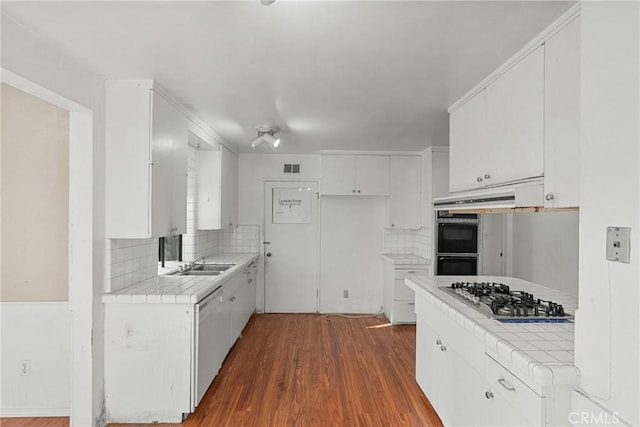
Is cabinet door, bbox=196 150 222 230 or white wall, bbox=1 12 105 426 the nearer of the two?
white wall, bbox=1 12 105 426

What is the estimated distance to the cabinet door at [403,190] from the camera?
4758mm

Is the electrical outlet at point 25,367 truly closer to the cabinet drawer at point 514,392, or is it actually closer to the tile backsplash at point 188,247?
the tile backsplash at point 188,247

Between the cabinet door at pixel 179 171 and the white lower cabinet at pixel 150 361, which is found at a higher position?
the cabinet door at pixel 179 171

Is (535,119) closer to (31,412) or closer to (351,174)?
(351,174)

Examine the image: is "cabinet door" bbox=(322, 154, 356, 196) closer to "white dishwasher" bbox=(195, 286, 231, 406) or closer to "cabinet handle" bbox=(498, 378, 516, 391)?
"white dishwasher" bbox=(195, 286, 231, 406)

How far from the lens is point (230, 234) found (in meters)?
5.00

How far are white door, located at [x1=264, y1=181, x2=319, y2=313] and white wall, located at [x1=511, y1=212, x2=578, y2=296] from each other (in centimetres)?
276

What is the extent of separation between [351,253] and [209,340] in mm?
2762

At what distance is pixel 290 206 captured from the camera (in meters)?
5.04

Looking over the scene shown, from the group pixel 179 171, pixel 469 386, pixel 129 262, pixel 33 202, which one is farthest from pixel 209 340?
pixel 469 386

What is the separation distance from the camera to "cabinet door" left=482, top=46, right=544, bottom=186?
5.62 feet

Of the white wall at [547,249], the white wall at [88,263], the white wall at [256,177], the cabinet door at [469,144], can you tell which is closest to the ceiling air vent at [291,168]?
the white wall at [256,177]

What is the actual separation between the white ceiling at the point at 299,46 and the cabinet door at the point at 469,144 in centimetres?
Answer: 15

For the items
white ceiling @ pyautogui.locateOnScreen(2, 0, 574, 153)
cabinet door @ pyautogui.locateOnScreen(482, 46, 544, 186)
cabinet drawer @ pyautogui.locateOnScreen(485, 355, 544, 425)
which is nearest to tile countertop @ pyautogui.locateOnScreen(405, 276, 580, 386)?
cabinet drawer @ pyautogui.locateOnScreen(485, 355, 544, 425)
